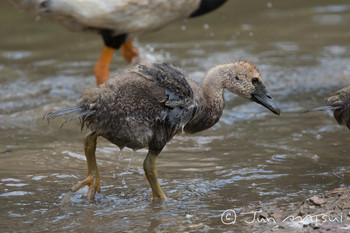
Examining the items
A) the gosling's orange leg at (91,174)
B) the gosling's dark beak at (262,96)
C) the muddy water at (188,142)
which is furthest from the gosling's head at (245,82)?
the gosling's orange leg at (91,174)

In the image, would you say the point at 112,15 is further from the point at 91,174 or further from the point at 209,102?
the point at 91,174

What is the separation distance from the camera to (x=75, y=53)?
11.5m

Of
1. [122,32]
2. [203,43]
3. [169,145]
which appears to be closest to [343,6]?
[203,43]

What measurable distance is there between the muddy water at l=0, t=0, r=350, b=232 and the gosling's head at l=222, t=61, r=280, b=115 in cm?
47

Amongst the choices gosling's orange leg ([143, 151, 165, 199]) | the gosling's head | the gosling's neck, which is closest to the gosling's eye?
the gosling's head

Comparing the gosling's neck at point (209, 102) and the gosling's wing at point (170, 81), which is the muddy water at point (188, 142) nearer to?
the gosling's neck at point (209, 102)

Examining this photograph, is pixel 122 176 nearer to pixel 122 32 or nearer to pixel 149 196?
pixel 149 196

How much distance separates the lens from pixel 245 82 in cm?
566

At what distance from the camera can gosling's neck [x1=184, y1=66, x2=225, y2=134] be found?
548cm

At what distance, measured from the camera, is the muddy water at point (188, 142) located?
5.07 m

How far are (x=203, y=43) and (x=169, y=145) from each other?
16.5 feet

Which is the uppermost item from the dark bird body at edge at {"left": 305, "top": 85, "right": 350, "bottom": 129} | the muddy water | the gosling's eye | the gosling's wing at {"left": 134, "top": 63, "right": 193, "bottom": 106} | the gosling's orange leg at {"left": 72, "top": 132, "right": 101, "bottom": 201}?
the gosling's wing at {"left": 134, "top": 63, "right": 193, "bottom": 106}

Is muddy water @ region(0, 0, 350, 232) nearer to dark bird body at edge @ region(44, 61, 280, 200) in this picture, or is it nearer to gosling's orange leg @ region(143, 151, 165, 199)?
gosling's orange leg @ region(143, 151, 165, 199)

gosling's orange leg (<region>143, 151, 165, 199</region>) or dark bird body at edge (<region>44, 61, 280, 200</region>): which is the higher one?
dark bird body at edge (<region>44, 61, 280, 200</region>)
